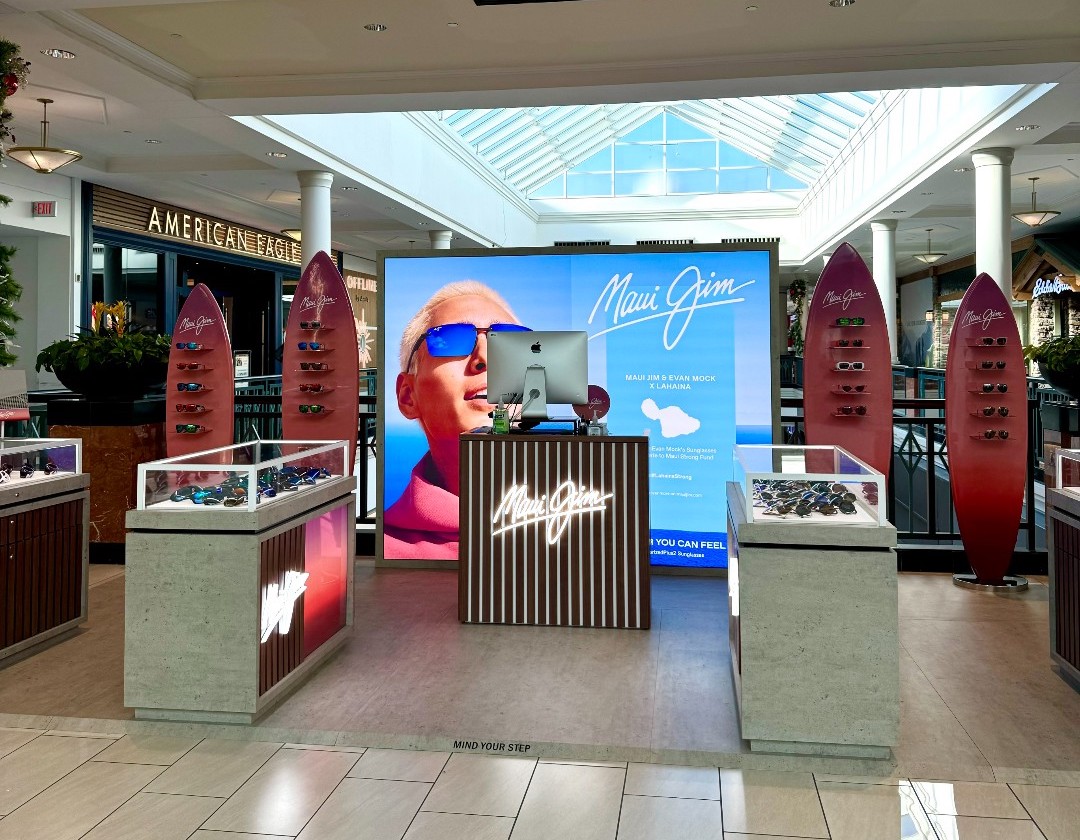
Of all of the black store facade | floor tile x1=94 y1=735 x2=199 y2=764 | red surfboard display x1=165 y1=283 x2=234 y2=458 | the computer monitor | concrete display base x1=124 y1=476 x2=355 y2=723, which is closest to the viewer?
floor tile x1=94 y1=735 x2=199 y2=764

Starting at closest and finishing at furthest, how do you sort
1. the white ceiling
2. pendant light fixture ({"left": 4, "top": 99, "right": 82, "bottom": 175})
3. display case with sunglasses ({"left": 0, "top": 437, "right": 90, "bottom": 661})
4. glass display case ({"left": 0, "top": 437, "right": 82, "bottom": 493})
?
display case with sunglasses ({"left": 0, "top": 437, "right": 90, "bottom": 661}) → glass display case ({"left": 0, "top": 437, "right": 82, "bottom": 493}) → the white ceiling → pendant light fixture ({"left": 4, "top": 99, "right": 82, "bottom": 175})

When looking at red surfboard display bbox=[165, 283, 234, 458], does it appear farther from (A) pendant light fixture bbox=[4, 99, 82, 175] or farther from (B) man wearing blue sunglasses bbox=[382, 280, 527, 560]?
(A) pendant light fixture bbox=[4, 99, 82, 175]

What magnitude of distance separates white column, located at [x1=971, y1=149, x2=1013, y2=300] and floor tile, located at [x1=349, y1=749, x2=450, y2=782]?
7.54m

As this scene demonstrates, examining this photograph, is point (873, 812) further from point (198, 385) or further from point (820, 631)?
point (198, 385)

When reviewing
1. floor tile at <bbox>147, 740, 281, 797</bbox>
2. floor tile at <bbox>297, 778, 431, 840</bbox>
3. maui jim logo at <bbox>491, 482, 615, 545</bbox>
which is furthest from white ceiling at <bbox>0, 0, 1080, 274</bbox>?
floor tile at <bbox>297, 778, 431, 840</bbox>

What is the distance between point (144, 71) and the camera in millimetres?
6098

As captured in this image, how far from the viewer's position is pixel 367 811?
2725mm

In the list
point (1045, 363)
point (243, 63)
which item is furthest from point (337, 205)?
point (1045, 363)

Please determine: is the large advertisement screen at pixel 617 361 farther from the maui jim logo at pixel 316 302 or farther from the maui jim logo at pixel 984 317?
the maui jim logo at pixel 984 317

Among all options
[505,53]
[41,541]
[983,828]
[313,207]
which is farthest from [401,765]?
[313,207]

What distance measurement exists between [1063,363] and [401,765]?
17.8 ft

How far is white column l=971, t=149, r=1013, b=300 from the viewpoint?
28.1 ft

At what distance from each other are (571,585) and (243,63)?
14.0 feet

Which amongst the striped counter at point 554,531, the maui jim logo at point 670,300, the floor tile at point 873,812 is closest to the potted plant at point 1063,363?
the maui jim logo at point 670,300
